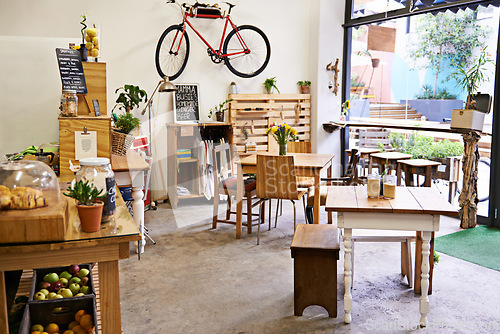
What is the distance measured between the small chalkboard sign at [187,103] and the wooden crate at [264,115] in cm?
48

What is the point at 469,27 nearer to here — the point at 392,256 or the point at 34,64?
the point at 392,256

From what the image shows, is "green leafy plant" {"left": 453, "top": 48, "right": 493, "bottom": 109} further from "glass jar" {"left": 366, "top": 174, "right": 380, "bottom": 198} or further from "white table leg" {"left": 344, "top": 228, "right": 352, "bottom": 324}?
"white table leg" {"left": 344, "top": 228, "right": 352, "bottom": 324}

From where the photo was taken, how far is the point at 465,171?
17.1ft

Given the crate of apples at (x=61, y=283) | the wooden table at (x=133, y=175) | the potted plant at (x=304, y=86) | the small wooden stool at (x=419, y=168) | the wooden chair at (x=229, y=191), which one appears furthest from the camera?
the potted plant at (x=304, y=86)

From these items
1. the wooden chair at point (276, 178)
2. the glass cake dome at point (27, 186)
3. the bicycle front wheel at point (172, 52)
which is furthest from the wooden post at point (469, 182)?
the glass cake dome at point (27, 186)

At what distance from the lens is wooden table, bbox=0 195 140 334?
1.90m

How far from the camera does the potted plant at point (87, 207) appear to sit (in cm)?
201

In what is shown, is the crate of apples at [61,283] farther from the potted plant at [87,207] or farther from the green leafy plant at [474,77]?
the green leafy plant at [474,77]

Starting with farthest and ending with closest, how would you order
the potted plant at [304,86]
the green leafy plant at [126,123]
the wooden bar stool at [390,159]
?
1. the potted plant at [304,86]
2. the wooden bar stool at [390,159]
3. the green leafy plant at [126,123]

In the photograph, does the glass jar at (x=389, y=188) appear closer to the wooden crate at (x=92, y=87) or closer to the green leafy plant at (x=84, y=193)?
the green leafy plant at (x=84, y=193)

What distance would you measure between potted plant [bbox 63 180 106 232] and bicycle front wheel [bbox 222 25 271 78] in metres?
4.85

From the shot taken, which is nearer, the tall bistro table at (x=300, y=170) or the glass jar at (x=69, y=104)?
the glass jar at (x=69, y=104)

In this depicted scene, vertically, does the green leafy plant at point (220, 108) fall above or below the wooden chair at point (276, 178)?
above

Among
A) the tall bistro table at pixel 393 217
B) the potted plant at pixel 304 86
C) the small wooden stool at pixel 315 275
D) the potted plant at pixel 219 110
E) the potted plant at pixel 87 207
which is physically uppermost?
the potted plant at pixel 304 86
